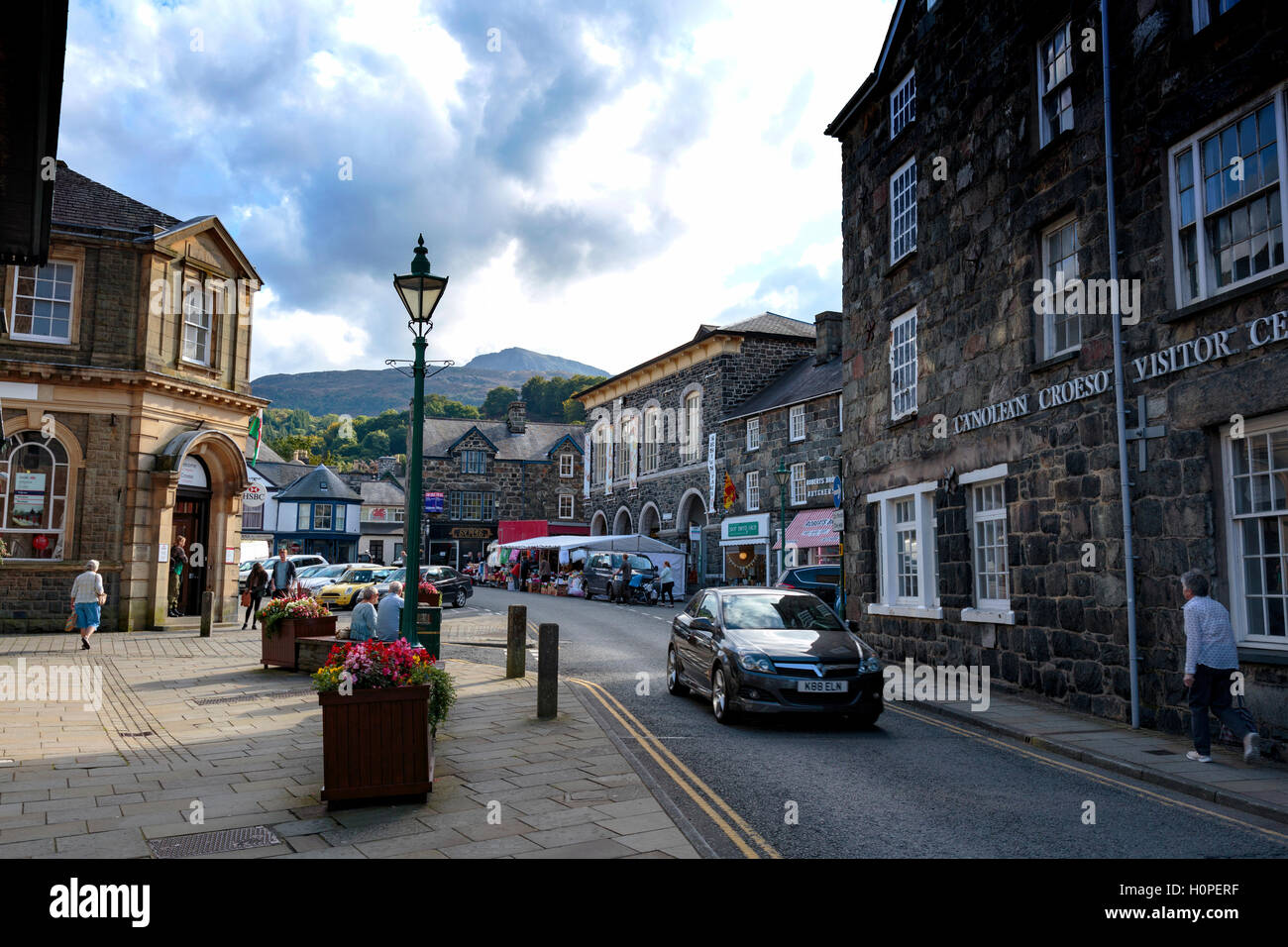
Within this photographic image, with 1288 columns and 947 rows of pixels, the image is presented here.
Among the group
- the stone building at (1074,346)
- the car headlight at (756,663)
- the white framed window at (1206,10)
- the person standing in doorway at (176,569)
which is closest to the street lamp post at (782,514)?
the stone building at (1074,346)

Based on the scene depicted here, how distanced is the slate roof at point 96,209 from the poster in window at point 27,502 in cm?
537

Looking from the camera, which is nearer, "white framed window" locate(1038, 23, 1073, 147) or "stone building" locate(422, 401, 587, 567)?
"white framed window" locate(1038, 23, 1073, 147)

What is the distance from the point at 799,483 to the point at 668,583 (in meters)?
6.04

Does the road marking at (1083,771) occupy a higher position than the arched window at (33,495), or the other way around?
the arched window at (33,495)

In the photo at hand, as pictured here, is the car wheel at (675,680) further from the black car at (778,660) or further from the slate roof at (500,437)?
the slate roof at (500,437)

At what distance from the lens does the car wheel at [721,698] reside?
10094 mm

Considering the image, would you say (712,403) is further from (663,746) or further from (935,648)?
(663,746)

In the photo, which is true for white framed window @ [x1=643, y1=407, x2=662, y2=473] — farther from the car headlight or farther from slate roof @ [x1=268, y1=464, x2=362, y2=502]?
the car headlight

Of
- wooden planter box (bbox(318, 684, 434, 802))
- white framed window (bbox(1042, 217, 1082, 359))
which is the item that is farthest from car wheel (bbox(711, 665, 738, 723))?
white framed window (bbox(1042, 217, 1082, 359))

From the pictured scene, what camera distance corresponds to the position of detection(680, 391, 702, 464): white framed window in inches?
1624

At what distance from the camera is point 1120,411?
33.3ft

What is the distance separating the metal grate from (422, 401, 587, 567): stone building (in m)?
49.2

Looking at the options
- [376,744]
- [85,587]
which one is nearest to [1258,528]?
[376,744]
